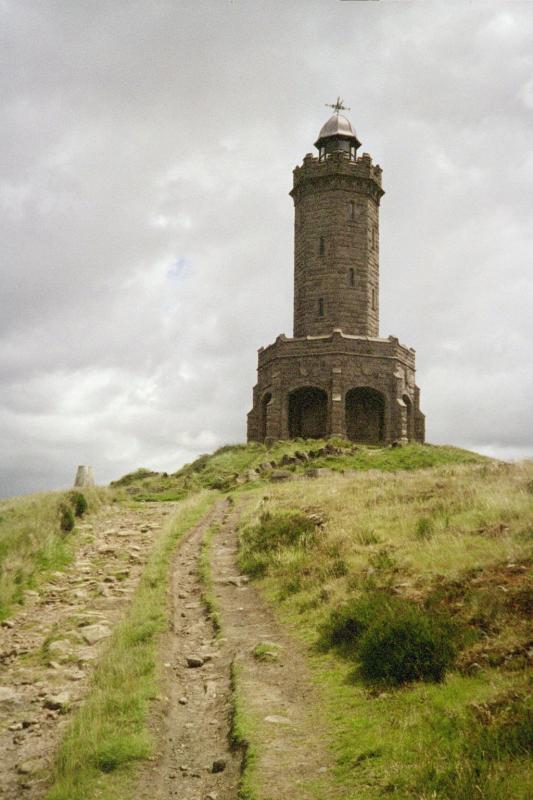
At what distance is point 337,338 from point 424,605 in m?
28.9

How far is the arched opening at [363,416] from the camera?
38.6 m

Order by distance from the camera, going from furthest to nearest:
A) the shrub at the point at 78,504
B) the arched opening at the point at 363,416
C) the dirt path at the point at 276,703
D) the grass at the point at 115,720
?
the arched opening at the point at 363,416
the shrub at the point at 78,504
the grass at the point at 115,720
the dirt path at the point at 276,703

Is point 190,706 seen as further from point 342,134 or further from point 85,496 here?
point 342,134

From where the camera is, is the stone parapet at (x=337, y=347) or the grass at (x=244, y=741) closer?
the grass at (x=244, y=741)

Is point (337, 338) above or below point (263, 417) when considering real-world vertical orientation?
above

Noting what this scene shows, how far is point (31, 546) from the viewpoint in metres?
13.5

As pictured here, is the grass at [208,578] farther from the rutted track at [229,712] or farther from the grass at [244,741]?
the grass at [244,741]

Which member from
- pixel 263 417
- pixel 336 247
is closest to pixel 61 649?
pixel 263 417

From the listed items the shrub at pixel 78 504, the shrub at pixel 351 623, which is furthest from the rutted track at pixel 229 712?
the shrub at pixel 78 504

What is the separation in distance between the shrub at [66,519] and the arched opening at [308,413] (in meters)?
21.9

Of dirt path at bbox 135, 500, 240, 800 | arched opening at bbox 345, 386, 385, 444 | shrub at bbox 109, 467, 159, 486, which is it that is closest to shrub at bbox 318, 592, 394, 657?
dirt path at bbox 135, 500, 240, 800

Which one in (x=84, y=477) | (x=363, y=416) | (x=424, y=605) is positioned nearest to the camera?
(x=424, y=605)

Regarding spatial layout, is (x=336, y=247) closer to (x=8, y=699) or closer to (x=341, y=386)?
(x=341, y=386)

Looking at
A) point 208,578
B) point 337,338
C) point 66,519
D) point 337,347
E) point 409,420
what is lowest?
point 208,578
